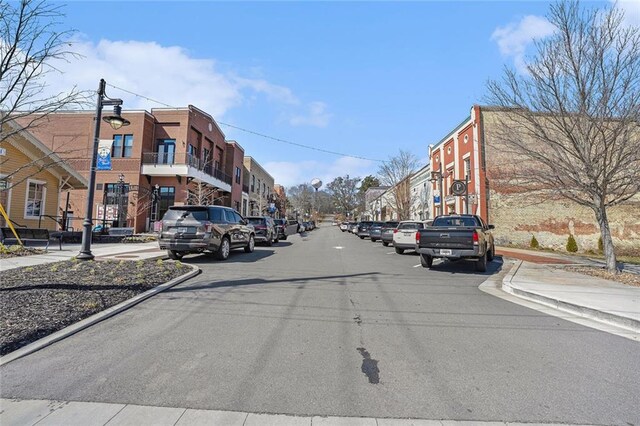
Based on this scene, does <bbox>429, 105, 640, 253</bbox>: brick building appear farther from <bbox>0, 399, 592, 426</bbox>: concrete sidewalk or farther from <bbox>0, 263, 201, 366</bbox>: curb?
<bbox>0, 399, 592, 426</bbox>: concrete sidewalk

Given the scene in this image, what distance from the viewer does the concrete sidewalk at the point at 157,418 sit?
2.73 meters

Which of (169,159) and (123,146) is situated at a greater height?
(123,146)

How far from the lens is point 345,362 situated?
3900 millimetres

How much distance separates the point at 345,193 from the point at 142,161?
3061 inches

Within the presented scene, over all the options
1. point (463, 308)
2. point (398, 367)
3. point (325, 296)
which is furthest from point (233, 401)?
point (463, 308)

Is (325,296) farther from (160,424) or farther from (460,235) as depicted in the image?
(460,235)

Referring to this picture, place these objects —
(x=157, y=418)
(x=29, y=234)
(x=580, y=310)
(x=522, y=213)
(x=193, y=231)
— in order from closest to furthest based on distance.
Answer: (x=157, y=418), (x=580, y=310), (x=193, y=231), (x=29, y=234), (x=522, y=213)

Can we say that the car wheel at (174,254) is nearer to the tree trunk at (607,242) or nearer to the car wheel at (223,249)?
the car wheel at (223,249)

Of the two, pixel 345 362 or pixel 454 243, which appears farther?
pixel 454 243

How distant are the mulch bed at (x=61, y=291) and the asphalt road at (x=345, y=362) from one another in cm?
50

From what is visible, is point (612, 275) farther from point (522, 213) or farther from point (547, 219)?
point (547, 219)

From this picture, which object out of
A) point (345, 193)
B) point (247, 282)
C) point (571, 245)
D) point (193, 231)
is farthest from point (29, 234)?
point (345, 193)

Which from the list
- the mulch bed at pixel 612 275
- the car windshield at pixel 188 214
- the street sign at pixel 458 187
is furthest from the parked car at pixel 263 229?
the mulch bed at pixel 612 275

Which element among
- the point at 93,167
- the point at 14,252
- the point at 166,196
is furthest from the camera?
the point at 166,196
